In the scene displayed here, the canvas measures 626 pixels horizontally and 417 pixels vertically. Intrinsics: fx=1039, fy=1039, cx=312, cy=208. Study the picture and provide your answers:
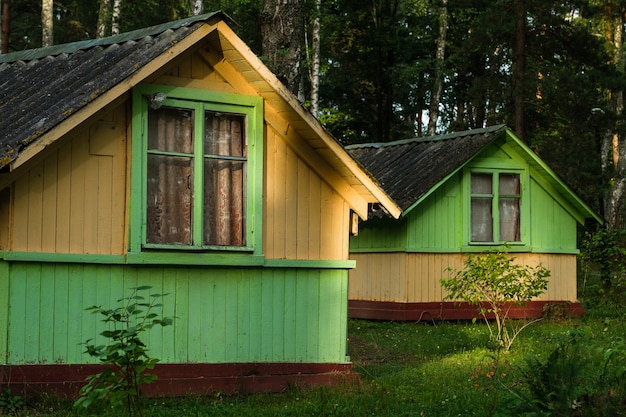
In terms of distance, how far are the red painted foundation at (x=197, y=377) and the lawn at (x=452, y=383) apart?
18 centimetres

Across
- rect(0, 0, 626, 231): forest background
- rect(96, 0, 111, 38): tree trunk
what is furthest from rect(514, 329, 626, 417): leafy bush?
rect(96, 0, 111, 38): tree trunk

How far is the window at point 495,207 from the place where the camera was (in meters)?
21.6

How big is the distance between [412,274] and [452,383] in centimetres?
821

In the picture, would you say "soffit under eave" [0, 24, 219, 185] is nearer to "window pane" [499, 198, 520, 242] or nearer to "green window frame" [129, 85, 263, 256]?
"green window frame" [129, 85, 263, 256]

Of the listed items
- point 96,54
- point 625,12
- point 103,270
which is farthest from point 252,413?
point 625,12

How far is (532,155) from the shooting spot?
2156cm

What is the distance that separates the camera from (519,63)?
95.1 ft

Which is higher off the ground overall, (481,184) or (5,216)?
(481,184)

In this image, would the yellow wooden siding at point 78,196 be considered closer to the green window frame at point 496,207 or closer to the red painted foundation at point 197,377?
the red painted foundation at point 197,377

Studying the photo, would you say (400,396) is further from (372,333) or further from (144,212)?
(372,333)

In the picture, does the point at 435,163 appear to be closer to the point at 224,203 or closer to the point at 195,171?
the point at 224,203

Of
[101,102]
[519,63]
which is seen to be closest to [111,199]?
[101,102]

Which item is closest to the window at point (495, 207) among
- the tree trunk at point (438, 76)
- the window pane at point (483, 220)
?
the window pane at point (483, 220)

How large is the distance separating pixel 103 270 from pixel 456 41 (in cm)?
3637
